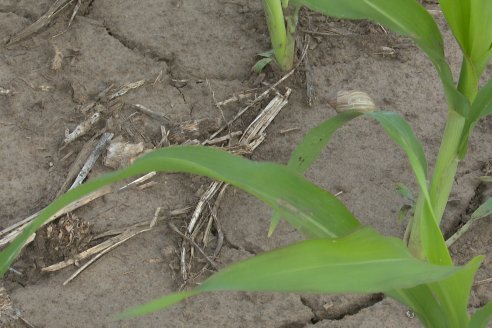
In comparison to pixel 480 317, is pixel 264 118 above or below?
below

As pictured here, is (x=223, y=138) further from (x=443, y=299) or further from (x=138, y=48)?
(x=443, y=299)

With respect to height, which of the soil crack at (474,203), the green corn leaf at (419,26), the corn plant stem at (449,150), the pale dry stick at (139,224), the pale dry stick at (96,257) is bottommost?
the soil crack at (474,203)

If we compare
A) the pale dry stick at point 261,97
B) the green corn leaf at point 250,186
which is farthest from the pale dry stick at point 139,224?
the green corn leaf at point 250,186

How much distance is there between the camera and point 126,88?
2098mm

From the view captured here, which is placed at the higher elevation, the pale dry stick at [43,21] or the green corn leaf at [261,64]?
the pale dry stick at [43,21]

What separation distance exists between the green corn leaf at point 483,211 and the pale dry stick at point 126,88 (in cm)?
98

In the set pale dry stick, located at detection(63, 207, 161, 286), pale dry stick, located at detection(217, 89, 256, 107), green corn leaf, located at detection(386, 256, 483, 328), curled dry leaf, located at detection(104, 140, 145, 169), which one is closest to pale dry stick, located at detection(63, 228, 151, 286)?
pale dry stick, located at detection(63, 207, 161, 286)

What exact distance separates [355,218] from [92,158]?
35.1 inches

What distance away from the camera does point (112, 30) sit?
7.42 feet

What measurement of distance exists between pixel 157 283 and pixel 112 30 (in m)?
0.89

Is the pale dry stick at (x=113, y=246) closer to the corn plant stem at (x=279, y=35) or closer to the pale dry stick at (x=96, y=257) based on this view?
the pale dry stick at (x=96, y=257)

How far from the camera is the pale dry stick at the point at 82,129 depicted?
6.47 feet

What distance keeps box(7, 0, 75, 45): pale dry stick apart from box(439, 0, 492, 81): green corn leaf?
4.41ft

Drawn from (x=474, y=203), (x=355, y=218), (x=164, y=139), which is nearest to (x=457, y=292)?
(x=355, y=218)
